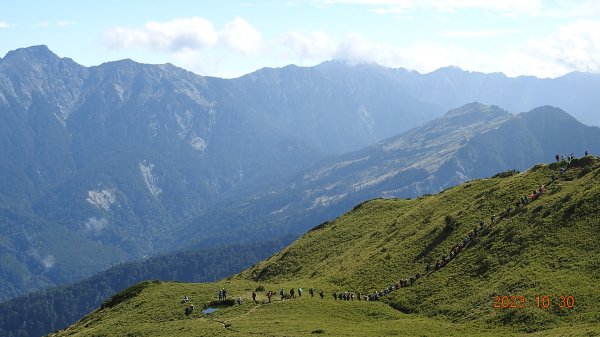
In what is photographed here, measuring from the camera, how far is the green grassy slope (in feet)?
241

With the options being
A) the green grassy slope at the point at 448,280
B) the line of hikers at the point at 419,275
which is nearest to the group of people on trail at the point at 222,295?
the line of hikers at the point at 419,275

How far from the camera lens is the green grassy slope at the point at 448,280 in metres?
73.5

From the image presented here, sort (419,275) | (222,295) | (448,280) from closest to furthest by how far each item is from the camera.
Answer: (448,280)
(419,275)
(222,295)

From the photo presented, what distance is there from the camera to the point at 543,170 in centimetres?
12238

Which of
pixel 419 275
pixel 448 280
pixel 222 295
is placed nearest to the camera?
pixel 448 280

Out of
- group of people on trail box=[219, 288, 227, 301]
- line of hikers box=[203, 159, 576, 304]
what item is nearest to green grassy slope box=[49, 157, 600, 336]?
line of hikers box=[203, 159, 576, 304]

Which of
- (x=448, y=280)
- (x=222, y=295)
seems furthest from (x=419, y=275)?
(x=222, y=295)

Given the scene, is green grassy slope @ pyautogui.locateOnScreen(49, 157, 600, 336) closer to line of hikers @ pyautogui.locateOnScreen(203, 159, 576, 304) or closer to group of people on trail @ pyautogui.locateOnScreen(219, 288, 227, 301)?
line of hikers @ pyautogui.locateOnScreen(203, 159, 576, 304)

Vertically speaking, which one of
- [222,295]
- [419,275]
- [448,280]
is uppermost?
[222,295]

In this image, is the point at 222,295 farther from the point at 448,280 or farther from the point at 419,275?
the point at 448,280

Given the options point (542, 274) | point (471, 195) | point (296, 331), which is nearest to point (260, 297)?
point (296, 331)

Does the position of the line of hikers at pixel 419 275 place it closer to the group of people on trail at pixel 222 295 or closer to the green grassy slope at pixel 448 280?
the group of people on trail at pixel 222 295

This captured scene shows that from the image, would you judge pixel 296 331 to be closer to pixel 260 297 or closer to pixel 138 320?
pixel 260 297

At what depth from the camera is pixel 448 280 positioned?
90938 mm
